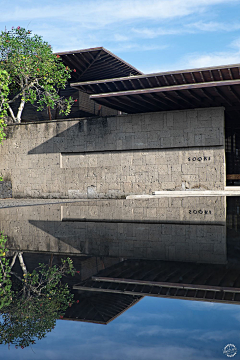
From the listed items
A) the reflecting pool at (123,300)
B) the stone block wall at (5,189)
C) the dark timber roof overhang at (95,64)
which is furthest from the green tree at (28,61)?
the reflecting pool at (123,300)

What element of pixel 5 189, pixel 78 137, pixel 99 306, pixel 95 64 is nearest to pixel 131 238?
pixel 99 306

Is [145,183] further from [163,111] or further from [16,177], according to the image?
[16,177]

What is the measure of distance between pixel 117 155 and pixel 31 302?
2064cm

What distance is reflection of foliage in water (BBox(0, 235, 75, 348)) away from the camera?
2.62m

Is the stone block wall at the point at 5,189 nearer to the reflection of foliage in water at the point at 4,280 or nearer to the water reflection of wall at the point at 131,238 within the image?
the water reflection of wall at the point at 131,238

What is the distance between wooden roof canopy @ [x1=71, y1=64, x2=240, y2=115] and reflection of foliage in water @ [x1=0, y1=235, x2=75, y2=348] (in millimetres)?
14980

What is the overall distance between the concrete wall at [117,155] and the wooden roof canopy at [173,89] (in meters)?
1.07

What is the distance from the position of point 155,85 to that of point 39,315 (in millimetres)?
18606

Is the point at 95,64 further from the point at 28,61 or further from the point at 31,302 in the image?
the point at 31,302

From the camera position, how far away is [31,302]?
330 centimetres

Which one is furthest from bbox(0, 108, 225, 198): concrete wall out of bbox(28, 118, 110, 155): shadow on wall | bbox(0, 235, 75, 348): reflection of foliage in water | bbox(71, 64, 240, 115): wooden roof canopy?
bbox(0, 235, 75, 348): reflection of foliage in water

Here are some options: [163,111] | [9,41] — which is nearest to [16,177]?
[9,41]

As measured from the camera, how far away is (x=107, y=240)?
6941mm

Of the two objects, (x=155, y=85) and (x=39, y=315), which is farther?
(x=155, y=85)
